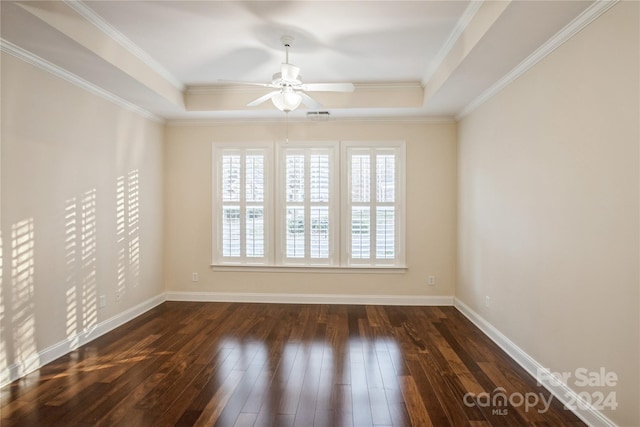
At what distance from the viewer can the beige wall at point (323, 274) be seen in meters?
4.88

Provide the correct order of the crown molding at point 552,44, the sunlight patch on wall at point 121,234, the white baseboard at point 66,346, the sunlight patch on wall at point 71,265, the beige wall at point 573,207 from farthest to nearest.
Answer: the sunlight patch on wall at point 121,234 → the sunlight patch on wall at point 71,265 → the white baseboard at point 66,346 → the crown molding at point 552,44 → the beige wall at point 573,207

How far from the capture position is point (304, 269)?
16.5ft

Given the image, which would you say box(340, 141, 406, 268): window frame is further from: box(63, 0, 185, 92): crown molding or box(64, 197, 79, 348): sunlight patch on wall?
box(64, 197, 79, 348): sunlight patch on wall

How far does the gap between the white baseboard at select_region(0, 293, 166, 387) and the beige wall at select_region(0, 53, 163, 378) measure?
41mm

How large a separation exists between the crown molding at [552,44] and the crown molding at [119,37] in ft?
11.6

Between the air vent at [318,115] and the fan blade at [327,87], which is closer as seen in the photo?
the fan blade at [327,87]

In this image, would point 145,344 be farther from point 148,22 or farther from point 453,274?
point 453,274

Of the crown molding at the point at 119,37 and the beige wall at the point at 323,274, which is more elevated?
the crown molding at the point at 119,37

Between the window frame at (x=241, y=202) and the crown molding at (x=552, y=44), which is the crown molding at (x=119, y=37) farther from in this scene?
the crown molding at (x=552, y=44)

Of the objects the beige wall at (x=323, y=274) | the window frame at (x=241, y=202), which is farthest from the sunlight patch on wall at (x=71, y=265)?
the window frame at (x=241, y=202)

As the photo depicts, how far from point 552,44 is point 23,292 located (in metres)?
4.66

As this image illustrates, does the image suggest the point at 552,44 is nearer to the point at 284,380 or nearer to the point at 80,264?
the point at 284,380

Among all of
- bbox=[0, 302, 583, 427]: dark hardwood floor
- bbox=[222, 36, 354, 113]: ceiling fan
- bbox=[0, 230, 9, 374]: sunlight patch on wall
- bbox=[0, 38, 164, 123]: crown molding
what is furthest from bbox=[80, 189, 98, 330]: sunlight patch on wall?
bbox=[222, 36, 354, 113]: ceiling fan

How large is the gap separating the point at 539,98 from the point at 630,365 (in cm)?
201
